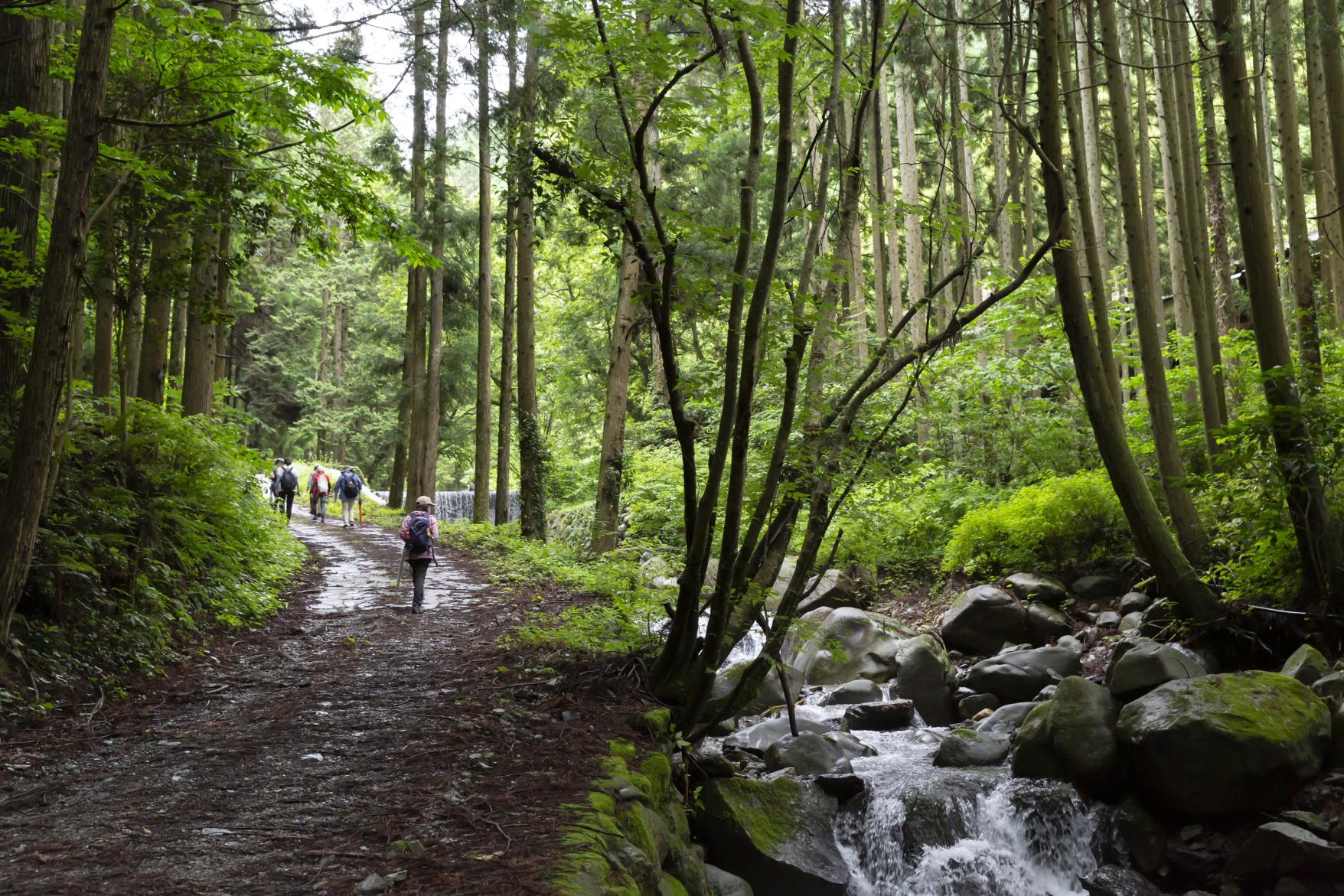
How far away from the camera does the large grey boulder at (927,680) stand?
31.6 ft

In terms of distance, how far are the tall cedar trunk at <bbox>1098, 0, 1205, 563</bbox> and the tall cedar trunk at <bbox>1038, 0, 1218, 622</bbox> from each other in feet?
2.71

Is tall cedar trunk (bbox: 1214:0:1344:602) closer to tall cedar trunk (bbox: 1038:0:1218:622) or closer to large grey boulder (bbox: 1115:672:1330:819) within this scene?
tall cedar trunk (bbox: 1038:0:1218:622)

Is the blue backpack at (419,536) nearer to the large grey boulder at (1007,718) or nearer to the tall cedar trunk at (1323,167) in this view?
the large grey boulder at (1007,718)

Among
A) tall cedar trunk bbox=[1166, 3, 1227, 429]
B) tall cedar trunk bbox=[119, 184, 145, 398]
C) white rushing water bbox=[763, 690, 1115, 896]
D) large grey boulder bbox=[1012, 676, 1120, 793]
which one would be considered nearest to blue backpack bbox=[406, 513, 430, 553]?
tall cedar trunk bbox=[119, 184, 145, 398]

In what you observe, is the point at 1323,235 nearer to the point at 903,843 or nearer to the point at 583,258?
the point at 903,843

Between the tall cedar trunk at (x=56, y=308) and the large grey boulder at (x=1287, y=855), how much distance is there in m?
Answer: 8.01

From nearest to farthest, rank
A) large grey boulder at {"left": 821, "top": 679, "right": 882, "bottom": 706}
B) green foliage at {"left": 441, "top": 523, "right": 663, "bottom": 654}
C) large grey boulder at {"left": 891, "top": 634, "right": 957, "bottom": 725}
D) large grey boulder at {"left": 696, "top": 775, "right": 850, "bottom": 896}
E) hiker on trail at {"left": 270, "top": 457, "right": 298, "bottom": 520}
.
Result: 1. large grey boulder at {"left": 696, "top": 775, "right": 850, "bottom": 896}
2. green foliage at {"left": 441, "top": 523, "right": 663, "bottom": 654}
3. large grey boulder at {"left": 891, "top": 634, "right": 957, "bottom": 725}
4. large grey boulder at {"left": 821, "top": 679, "right": 882, "bottom": 706}
5. hiker on trail at {"left": 270, "top": 457, "right": 298, "bottom": 520}

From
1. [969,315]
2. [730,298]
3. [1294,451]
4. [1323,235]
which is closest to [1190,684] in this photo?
[1294,451]

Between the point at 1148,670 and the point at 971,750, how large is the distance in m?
1.64

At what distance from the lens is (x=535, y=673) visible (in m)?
6.79

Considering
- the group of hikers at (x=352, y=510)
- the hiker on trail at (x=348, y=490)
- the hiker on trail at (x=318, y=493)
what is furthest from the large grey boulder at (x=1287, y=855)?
the hiker on trail at (x=318, y=493)

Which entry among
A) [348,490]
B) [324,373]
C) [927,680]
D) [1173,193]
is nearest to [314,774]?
[927,680]

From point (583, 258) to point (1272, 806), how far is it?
2315cm

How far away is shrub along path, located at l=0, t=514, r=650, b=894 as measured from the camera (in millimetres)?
3576
